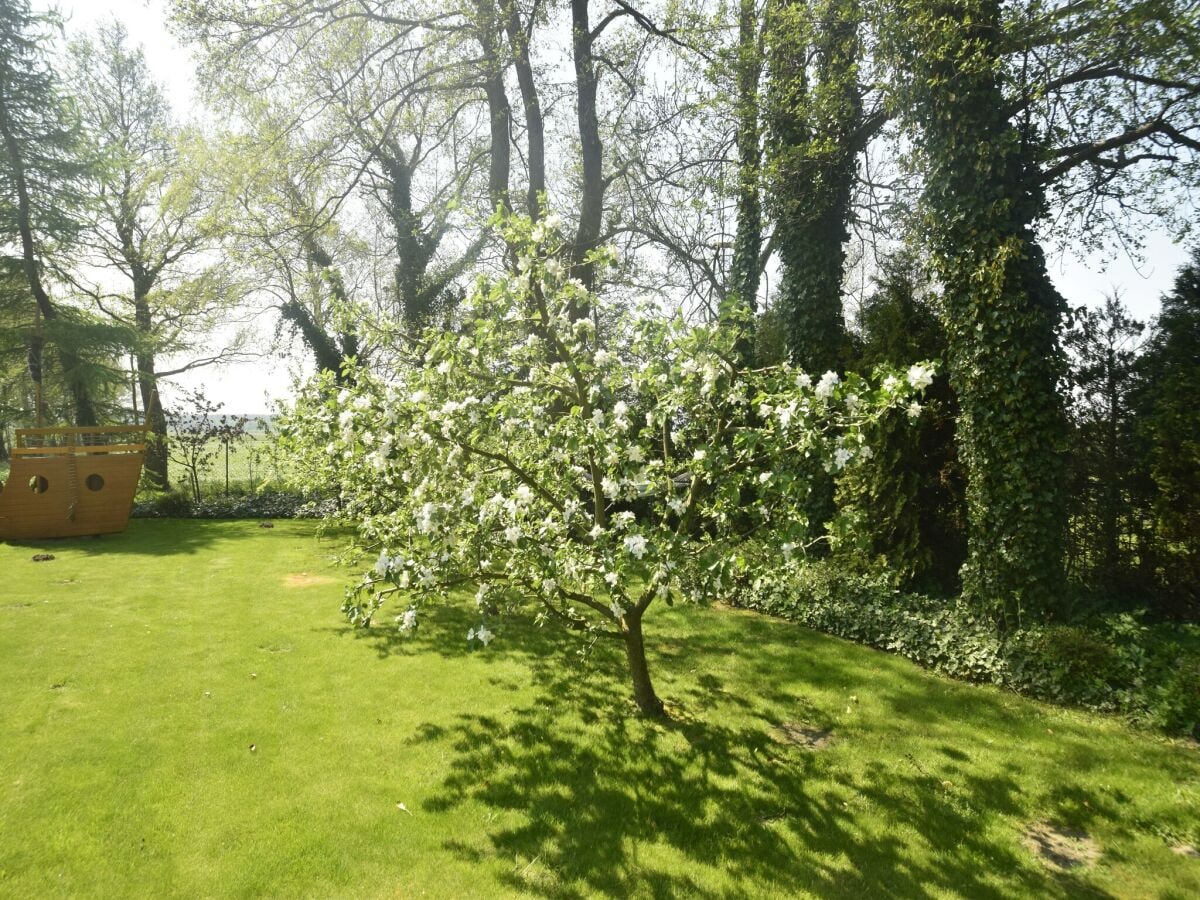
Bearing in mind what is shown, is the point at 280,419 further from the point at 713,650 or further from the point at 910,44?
the point at 910,44

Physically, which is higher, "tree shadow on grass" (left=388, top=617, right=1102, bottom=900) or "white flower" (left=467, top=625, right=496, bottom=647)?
"white flower" (left=467, top=625, right=496, bottom=647)

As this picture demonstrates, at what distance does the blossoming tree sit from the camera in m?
4.24

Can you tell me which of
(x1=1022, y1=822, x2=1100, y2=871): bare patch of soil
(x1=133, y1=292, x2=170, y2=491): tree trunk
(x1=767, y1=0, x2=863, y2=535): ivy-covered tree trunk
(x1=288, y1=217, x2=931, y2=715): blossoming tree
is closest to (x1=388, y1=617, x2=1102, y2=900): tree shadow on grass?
(x1=1022, y1=822, x2=1100, y2=871): bare patch of soil

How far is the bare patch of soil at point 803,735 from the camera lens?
5.42m

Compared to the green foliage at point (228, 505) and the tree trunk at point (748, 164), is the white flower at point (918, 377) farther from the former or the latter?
the green foliage at point (228, 505)

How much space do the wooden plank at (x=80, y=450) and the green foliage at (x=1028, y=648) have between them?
46.5 ft

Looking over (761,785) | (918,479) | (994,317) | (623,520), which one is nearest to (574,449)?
(623,520)

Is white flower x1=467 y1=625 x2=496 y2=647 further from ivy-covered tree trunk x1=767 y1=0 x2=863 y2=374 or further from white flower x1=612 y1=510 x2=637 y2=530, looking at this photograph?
ivy-covered tree trunk x1=767 y1=0 x2=863 y2=374

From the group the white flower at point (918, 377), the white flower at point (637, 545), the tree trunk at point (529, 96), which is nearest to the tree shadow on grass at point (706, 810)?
the white flower at point (637, 545)

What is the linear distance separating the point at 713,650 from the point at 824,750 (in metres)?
2.48

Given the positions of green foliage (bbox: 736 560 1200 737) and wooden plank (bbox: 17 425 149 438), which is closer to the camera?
green foliage (bbox: 736 560 1200 737)

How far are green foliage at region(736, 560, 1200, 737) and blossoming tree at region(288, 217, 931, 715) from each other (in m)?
2.48

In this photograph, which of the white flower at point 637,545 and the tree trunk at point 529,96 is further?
the tree trunk at point 529,96

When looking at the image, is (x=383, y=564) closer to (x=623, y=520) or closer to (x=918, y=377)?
(x=623, y=520)
